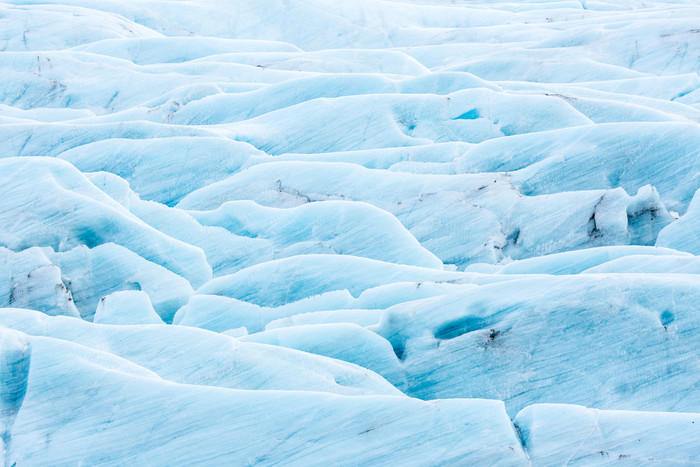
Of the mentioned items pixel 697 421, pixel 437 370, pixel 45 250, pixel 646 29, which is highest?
pixel 646 29

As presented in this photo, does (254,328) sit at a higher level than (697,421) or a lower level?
lower

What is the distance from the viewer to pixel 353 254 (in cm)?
558

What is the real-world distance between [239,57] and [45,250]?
5.66 meters

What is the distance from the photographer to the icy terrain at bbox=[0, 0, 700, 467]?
3.27m

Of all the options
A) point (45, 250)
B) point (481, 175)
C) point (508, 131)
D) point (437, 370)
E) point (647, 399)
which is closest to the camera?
point (647, 399)

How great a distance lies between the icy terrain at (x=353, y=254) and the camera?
10.7 feet

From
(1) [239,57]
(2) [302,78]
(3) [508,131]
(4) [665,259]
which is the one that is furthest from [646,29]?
(4) [665,259]

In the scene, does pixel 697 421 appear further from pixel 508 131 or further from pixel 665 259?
pixel 508 131

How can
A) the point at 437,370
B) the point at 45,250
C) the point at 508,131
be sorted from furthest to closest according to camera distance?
the point at 508,131, the point at 45,250, the point at 437,370

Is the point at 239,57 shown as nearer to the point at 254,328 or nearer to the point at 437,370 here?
the point at 254,328

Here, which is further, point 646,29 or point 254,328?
point 646,29

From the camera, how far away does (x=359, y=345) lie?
4016mm

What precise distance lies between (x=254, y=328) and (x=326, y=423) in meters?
1.61

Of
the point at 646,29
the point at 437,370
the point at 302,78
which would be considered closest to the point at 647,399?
the point at 437,370
